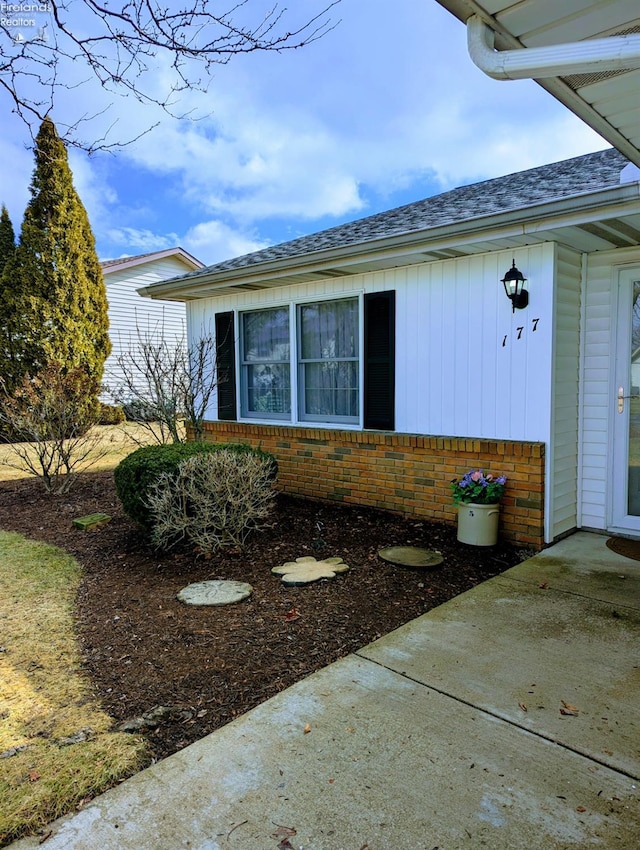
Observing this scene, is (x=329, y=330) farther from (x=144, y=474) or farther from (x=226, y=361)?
(x=144, y=474)

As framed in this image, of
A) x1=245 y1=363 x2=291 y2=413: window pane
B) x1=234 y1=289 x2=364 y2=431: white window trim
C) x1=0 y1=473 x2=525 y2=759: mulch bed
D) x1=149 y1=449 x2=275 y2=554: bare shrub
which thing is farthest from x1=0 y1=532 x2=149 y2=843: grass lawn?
x1=245 y1=363 x2=291 y2=413: window pane

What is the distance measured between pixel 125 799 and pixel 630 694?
2.14 metres

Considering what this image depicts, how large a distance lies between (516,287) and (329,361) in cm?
228

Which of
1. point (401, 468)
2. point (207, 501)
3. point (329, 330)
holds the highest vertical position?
point (329, 330)

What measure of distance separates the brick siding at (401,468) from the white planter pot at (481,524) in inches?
8.1

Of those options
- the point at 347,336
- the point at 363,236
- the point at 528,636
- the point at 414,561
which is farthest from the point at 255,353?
the point at 528,636

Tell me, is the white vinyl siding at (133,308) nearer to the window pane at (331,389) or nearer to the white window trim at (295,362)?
the white window trim at (295,362)

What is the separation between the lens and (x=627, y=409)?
15.6 ft

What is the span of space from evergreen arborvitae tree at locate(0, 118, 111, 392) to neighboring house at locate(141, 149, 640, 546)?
7307mm

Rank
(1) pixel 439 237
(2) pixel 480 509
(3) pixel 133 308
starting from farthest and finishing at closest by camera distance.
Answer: (3) pixel 133 308 → (2) pixel 480 509 → (1) pixel 439 237

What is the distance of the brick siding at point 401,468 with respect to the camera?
4727 mm

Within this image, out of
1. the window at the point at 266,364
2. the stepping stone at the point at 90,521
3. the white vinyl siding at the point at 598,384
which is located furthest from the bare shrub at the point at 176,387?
the white vinyl siding at the point at 598,384

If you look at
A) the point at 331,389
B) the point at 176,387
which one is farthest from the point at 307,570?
the point at 176,387

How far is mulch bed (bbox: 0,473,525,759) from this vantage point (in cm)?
263
